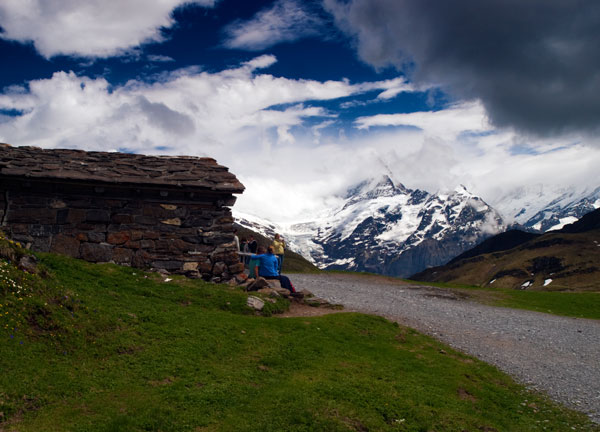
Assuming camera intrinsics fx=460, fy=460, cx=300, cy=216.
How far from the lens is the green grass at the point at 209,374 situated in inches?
372

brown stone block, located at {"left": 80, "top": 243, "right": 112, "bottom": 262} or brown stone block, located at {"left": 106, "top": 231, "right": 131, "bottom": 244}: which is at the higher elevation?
brown stone block, located at {"left": 106, "top": 231, "right": 131, "bottom": 244}

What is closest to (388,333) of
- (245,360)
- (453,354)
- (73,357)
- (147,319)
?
(453,354)

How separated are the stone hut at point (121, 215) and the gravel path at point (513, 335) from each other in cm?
808

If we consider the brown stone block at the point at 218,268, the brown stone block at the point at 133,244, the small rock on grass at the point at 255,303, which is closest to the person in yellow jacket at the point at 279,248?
the brown stone block at the point at 218,268

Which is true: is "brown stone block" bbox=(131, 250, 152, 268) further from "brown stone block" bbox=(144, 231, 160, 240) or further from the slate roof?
the slate roof

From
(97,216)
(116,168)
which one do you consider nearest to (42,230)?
(97,216)

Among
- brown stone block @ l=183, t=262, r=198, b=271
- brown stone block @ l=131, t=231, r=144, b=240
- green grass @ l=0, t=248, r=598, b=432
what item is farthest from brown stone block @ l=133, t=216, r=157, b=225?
green grass @ l=0, t=248, r=598, b=432

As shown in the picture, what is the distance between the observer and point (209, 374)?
1175 centimetres

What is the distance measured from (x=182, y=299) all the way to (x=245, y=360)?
5.61m

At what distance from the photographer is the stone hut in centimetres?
2130

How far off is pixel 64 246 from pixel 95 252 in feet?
4.64

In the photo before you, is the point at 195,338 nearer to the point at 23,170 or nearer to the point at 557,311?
the point at 23,170

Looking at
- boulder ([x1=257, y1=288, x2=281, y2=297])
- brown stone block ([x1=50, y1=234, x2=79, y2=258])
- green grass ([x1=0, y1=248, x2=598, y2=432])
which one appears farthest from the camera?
brown stone block ([x1=50, y1=234, x2=79, y2=258])

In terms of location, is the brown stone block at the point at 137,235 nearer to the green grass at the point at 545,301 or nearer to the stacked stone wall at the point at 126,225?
the stacked stone wall at the point at 126,225
